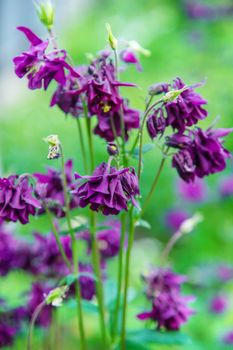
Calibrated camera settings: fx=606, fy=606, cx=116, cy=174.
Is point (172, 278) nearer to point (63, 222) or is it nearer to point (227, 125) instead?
point (63, 222)

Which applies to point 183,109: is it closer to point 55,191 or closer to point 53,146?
point 53,146

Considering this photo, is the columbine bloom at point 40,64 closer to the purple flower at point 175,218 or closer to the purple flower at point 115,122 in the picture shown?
the purple flower at point 115,122

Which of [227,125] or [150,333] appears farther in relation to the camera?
[227,125]

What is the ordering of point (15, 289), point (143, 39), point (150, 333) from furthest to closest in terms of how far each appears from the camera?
point (143, 39), point (15, 289), point (150, 333)

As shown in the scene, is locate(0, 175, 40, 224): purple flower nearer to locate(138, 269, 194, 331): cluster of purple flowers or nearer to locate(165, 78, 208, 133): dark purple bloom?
locate(165, 78, 208, 133): dark purple bloom

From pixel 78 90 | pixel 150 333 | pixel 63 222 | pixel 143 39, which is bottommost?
pixel 150 333

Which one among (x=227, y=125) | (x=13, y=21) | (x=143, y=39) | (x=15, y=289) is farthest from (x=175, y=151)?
(x=143, y=39)
